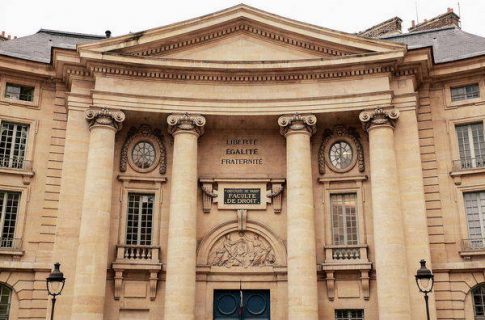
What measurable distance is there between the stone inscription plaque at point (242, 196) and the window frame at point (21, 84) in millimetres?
9276

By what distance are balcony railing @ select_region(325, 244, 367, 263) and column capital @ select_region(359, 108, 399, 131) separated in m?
5.11

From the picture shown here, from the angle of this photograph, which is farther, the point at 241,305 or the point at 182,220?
the point at 241,305

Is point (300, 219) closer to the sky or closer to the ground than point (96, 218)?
closer to the sky

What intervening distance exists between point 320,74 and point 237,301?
1036cm

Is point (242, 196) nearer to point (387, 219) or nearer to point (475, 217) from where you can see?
point (387, 219)

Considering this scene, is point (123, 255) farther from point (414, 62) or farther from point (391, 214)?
point (414, 62)

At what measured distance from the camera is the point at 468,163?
2338 cm

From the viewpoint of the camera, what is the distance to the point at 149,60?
76.8 ft

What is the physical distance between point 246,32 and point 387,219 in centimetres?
1040

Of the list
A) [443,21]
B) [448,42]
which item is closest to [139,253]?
[448,42]

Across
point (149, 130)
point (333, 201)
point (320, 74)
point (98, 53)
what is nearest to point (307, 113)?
point (320, 74)

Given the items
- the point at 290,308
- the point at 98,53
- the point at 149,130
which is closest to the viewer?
the point at 290,308

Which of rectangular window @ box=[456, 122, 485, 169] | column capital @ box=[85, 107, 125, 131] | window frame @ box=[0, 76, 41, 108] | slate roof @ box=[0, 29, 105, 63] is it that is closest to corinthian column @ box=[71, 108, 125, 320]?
column capital @ box=[85, 107, 125, 131]

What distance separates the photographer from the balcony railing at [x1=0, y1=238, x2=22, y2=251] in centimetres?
2227
